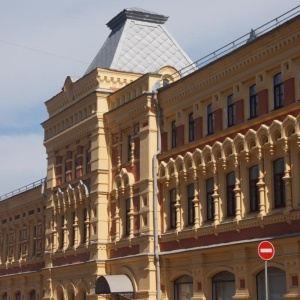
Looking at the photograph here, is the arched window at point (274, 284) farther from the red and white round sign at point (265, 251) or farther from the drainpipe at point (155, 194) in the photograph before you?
the drainpipe at point (155, 194)

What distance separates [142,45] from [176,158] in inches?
390

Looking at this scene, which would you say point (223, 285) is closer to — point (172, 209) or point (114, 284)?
point (172, 209)

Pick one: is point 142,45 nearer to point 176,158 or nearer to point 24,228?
point 176,158

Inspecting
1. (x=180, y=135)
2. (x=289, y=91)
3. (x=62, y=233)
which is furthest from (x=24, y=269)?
(x=289, y=91)

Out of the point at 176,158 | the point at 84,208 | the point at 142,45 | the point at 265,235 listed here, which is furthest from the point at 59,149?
the point at 265,235

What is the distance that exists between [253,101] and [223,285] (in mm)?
6717

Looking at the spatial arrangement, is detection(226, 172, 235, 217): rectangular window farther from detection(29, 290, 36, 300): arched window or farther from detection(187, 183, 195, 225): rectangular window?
detection(29, 290, 36, 300): arched window

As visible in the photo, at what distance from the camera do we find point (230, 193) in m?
26.6

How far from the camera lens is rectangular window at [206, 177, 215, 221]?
27531 millimetres

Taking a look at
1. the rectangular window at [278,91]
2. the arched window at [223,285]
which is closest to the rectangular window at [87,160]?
the arched window at [223,285]

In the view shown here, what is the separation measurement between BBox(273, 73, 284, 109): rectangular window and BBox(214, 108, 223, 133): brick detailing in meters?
2.94

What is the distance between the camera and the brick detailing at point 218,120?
89.8ft

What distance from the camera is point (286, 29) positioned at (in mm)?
24094

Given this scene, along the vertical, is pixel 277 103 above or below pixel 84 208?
above
